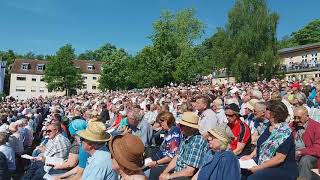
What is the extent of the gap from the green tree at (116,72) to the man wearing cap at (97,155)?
60917 millimetres

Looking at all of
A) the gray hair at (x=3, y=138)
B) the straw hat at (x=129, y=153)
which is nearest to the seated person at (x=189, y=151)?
the straw hat at (x=129, y=153)

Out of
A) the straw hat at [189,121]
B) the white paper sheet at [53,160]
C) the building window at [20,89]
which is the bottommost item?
the white paper sheet at [53,160]

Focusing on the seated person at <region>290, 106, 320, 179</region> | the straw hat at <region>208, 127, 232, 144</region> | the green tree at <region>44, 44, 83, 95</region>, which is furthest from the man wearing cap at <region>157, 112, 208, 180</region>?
the green tree at <region>44, 44, 83, 95</region>

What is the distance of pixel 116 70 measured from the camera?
6725 centimetres

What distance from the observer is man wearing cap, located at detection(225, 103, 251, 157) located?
22.9ft

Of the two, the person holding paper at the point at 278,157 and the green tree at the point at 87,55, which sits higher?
the green tree at the point at 87,55

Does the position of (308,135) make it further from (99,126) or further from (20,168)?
(20,168)

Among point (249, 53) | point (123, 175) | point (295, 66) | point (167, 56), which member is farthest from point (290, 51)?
point (123, 175)

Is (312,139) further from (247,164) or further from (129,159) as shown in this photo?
(129,159)

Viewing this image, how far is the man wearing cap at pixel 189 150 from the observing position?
558 centimetres

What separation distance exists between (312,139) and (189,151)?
2.65 m

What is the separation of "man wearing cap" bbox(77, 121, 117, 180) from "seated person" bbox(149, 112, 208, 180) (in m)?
1.12

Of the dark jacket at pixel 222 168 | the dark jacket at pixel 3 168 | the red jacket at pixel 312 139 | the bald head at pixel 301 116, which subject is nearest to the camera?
the dark jacket at pixel 222 168

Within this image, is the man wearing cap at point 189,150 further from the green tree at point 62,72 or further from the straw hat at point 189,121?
the green tree at point 62,72
